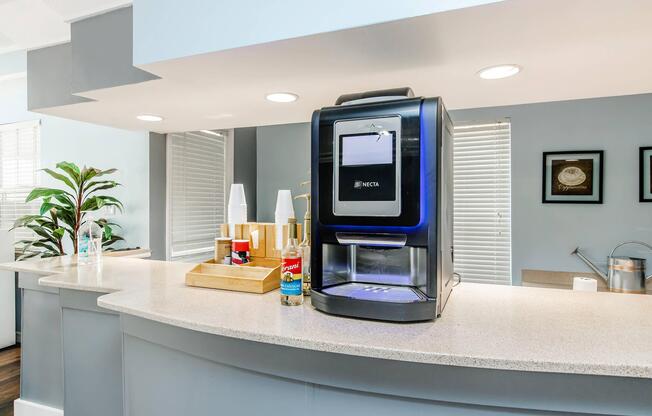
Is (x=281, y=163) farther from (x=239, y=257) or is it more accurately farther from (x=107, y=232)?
(x=239, y=257)

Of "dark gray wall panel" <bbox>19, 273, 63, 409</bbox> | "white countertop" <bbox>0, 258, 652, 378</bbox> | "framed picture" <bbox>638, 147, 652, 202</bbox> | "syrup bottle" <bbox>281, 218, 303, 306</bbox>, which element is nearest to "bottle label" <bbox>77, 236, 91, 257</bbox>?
"dark gray wall panel" <bbox>19, 273, 63, 409</bbox>

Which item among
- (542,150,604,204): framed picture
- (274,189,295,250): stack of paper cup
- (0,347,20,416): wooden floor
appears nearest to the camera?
(274,189,295,250): stack of paper cup

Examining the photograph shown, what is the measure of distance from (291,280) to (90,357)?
1.19 meters

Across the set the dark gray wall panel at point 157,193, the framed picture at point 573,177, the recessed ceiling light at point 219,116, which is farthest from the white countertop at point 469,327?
the framed picture at point 573,177

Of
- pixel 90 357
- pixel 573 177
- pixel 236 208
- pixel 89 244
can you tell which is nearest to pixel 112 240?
pixel 89 244

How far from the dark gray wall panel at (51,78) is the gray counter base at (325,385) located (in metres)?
1.52

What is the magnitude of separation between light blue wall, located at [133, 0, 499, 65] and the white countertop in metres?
0.85

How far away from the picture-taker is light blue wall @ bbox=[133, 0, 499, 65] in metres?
1.05

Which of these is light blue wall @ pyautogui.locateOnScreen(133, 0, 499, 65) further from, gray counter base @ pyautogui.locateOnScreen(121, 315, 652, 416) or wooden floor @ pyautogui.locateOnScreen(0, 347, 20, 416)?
wooden floor @ pyautogui.locateOnScreen(0, 347, 20, 416)

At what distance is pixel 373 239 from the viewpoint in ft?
3.77

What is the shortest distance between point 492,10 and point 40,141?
4273mm

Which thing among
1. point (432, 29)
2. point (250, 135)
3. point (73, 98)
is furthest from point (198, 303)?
point (250, 135)

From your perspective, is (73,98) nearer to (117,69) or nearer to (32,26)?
(117,69)

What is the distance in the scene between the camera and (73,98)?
6.91 feet
